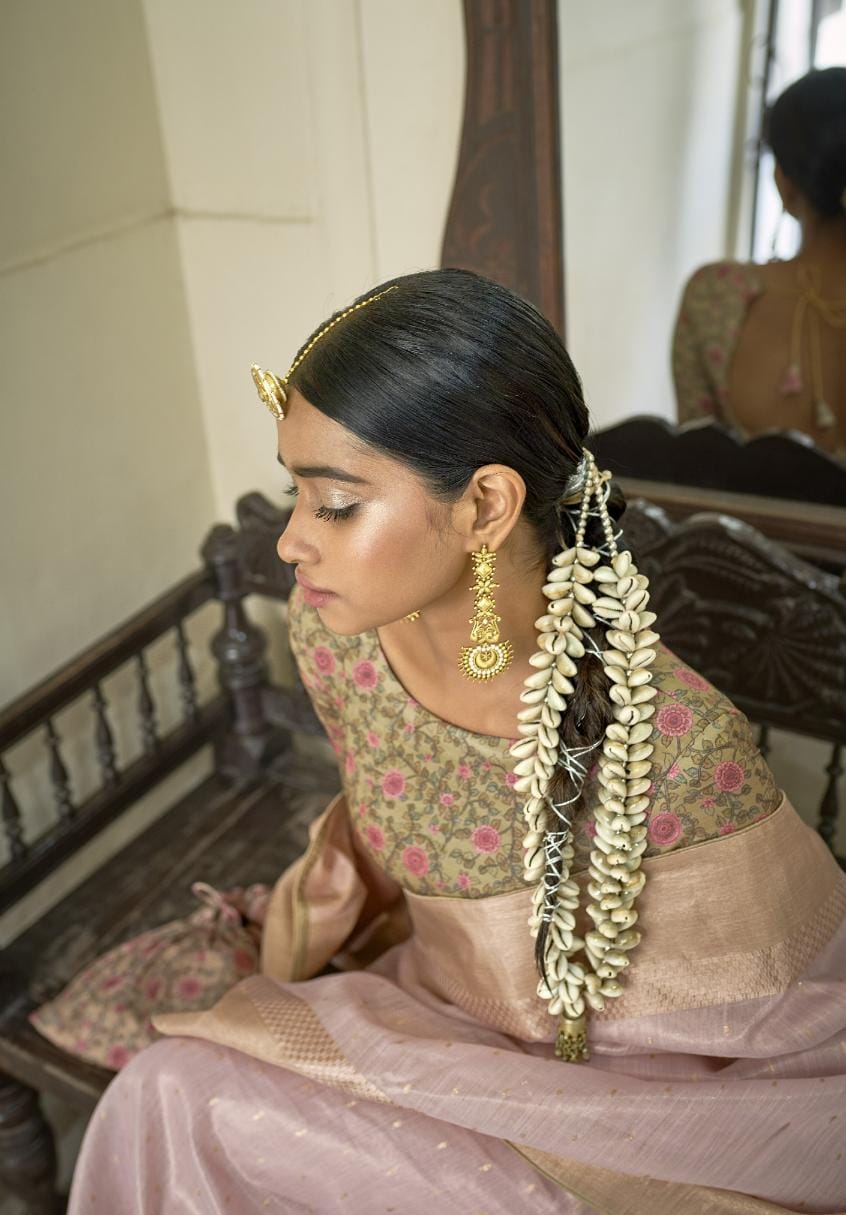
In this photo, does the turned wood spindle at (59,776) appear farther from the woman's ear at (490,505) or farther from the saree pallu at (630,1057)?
the woman's ear at (490,505)

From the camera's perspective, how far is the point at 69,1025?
5.64 feet

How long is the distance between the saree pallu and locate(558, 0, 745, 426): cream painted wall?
3.70 ft

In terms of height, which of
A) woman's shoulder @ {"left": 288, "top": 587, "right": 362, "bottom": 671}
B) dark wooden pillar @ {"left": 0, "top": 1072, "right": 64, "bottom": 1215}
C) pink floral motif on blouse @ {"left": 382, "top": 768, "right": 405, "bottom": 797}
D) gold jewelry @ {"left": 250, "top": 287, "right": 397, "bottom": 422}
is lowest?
dark wooden pillar @ {"left": 0, "top": 1072, "right": 64, "bottom": 1215}

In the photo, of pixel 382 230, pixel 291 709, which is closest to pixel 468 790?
pixel 291 709

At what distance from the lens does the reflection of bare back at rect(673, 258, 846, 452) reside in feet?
6.83

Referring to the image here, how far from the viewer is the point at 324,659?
152 cm

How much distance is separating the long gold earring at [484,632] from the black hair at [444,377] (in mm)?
90

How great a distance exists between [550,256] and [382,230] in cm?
31

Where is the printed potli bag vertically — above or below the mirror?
below

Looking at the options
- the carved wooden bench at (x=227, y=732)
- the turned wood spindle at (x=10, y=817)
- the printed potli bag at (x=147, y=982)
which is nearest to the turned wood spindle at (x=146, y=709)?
the carved wooden bench at (x=227, y=732)

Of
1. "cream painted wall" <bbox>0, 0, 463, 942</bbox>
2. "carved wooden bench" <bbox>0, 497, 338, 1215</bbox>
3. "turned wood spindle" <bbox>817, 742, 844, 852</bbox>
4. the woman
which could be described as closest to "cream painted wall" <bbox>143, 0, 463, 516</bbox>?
"cream painted wall" <bbox>0, 0, 463, 942</bbox>

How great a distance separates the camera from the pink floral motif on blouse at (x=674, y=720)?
1.25 m

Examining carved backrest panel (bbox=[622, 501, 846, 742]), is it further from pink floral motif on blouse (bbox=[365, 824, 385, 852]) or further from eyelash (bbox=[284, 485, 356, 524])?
eyelash (bbox=[284, 485, 356, 524])

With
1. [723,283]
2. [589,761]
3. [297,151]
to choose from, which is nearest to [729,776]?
[589,761]
